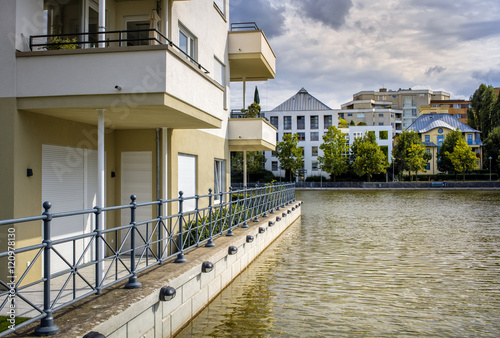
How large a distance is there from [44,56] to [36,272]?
3573 millimetres

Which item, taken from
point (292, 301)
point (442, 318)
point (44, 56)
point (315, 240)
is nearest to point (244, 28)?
point (315, 240)

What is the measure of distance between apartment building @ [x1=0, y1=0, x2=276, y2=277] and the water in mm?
3060

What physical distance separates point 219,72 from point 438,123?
81.4m

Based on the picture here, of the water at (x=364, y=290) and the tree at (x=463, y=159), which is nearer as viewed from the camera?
the water at (x=364, y=290)

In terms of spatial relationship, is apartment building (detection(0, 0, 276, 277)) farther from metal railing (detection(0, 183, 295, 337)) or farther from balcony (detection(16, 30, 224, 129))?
metal railing (detection(0, 183, 295, 337))

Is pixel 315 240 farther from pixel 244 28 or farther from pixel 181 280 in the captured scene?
pixel 181 280

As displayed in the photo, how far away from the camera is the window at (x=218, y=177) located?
1659cm

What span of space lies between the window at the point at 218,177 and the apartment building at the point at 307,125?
191 ft

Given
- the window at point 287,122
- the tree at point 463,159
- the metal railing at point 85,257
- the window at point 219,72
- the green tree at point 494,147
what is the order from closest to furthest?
the metal railing at point 85,257 < the window at point 219,72 < the tree at point 463,159 < the green tree at point 494,147 < the window at point 287,122

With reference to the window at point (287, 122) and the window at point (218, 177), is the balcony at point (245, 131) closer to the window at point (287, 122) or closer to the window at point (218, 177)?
the window at point (218, 177)

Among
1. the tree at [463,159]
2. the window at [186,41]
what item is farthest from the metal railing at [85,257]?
the tree at [463,159]

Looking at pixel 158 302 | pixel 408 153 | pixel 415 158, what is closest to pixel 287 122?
pixel 408 153

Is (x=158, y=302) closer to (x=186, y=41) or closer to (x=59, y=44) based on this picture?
(x=59, y=44)

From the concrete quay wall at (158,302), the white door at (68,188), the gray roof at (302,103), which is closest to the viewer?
the concrete quay wall at (158,302)
